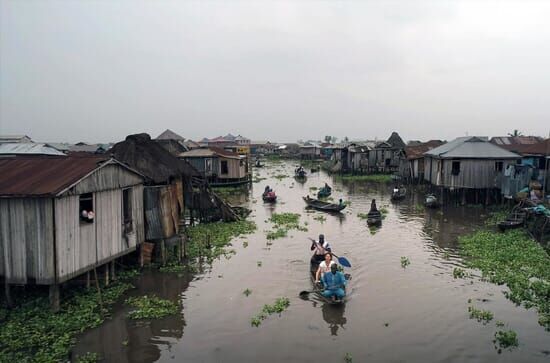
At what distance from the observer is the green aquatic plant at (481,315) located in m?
12.3

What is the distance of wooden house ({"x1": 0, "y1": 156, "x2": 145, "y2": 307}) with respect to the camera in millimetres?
11578

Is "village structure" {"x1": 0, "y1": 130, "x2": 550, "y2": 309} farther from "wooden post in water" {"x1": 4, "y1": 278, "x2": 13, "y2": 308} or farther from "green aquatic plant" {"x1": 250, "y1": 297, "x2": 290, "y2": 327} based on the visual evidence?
"green aquatic plant" {"x1": 250, "y1": 297, "x2": 290, "y2": 327}

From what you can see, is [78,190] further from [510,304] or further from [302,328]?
[510,304]

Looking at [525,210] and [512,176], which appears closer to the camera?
[525,210]

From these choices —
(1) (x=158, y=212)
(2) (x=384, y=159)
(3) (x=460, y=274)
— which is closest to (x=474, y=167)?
(3) (x=460, y=274)

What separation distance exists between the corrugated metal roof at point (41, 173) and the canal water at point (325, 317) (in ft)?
13.7

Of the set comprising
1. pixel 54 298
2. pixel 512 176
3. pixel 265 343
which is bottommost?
pixel 265 343

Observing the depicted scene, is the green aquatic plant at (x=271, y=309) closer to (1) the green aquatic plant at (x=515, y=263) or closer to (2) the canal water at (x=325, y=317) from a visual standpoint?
(2) the canal water at (x=325, y=317)

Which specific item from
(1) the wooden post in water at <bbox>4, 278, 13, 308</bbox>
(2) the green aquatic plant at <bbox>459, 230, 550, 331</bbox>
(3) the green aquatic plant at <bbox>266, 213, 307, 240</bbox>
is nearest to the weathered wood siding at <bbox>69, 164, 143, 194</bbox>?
(1) the wooden post in water at <bbox>4, 278, 13, 308</bbox>

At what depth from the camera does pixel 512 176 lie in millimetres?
27328

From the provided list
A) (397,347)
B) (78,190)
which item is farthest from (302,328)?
(78,190)

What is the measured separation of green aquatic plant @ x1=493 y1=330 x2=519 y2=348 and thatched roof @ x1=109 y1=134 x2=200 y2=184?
13.8m

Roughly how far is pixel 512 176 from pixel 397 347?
21029mm

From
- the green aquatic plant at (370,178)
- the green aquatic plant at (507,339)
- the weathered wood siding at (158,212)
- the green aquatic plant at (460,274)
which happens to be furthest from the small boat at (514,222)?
the green aquatic plant at (370,178)
